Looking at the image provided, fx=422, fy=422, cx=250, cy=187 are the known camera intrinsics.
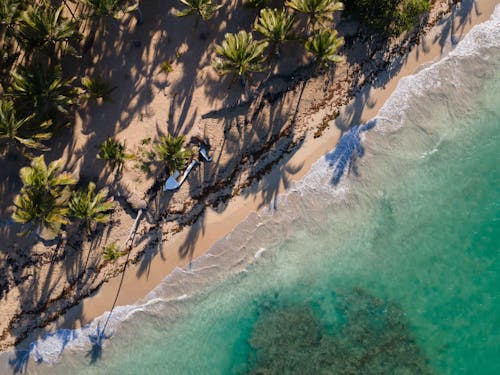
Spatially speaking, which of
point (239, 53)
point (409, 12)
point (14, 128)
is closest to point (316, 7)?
point (239, 53)

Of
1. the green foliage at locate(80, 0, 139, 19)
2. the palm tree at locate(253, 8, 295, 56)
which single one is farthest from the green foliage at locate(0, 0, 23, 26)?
the palm tree at locate(253, 8, 295, 56)

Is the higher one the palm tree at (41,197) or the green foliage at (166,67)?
the green foliage at (166,67)

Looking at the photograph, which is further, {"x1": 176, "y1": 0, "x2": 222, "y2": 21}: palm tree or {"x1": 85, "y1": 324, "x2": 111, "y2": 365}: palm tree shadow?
{"x1": 85, "y1": 324, "x2": 111, "y2": 365}: palm tree shadow

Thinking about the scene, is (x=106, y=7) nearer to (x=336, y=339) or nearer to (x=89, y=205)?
(x=89, y=205)

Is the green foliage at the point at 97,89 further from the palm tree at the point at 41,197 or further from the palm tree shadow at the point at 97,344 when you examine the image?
the palm tree shadow at the point at 97,344

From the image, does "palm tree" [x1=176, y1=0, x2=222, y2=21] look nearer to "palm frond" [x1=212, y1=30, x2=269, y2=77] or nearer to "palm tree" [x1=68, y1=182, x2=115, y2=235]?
"palm frond" [x1=212, y1=30, x2=269, y2=77]

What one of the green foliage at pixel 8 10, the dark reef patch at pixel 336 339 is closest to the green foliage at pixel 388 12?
the dark reef patch at pixel 336 339

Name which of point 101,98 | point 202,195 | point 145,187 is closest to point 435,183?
point 202,195
